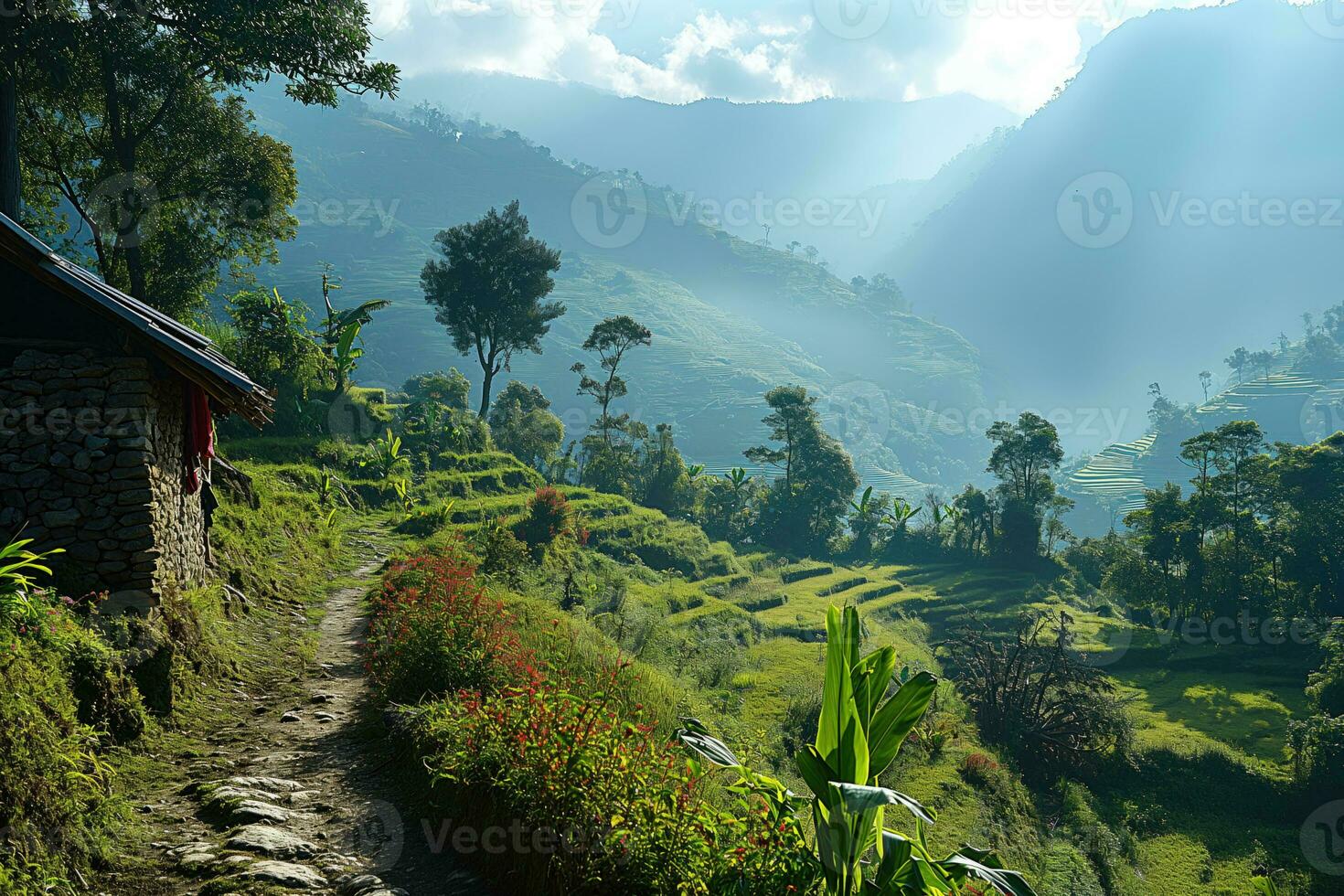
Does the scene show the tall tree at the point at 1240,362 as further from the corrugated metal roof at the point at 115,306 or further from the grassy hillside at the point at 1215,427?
the corrugated metal roof at the point at 115,306

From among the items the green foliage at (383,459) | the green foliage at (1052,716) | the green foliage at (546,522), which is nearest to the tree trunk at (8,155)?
the green foliage at (383,459)

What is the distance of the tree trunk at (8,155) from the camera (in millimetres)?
12039

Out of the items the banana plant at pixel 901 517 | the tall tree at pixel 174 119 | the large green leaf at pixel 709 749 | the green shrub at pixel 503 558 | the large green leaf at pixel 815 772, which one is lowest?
the banana plant at pixel 901 517

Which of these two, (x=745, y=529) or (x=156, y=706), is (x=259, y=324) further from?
(x=745, y=529)

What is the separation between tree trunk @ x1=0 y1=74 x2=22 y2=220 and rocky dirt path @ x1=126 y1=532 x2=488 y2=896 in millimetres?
10007

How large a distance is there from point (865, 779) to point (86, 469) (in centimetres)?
735

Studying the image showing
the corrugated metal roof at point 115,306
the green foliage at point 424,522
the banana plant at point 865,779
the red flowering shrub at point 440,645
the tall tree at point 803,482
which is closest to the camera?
the banana plant at point 865,779

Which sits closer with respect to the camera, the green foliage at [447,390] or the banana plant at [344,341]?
the banana plant at [344,341]

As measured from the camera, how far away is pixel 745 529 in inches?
2005

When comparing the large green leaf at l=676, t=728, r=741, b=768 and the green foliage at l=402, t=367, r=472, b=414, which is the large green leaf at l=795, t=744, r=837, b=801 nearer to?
the large green leaf at l=676, t=728, r=741, b=768

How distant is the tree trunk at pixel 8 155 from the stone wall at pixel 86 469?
7316 millimetres

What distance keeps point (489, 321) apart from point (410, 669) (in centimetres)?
3674

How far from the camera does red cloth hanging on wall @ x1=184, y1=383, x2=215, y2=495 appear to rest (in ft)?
28.7

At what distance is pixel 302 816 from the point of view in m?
5.36
